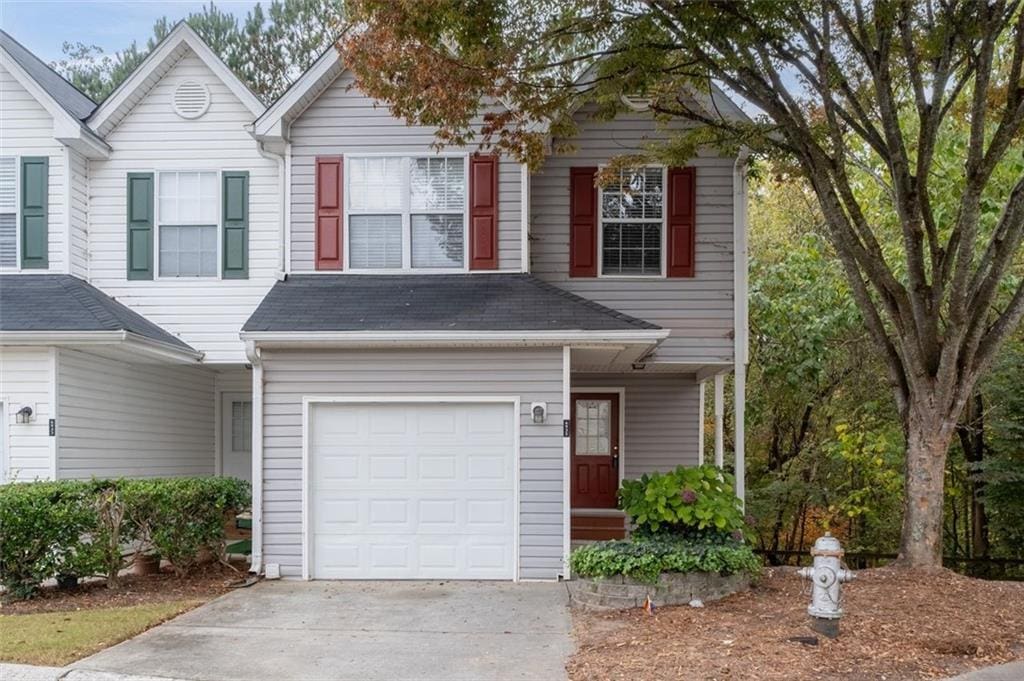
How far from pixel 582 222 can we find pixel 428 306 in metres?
2.54

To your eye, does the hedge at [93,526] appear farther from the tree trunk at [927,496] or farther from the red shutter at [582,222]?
the tree trunk at [927,496]

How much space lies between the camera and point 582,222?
10.9 m

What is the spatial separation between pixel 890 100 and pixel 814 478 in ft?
28.3

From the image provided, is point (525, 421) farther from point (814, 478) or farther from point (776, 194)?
point (776, 194)

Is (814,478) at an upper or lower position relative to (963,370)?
lower


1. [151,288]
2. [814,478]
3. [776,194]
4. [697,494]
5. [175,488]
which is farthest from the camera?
[776,194]

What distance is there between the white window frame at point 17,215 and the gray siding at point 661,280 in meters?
6.65

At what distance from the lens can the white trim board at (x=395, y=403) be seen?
9234 mm

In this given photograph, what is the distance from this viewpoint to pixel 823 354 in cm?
1424

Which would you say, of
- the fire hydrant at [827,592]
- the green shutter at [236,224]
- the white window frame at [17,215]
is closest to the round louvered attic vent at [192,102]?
the green shutter at [236,224]

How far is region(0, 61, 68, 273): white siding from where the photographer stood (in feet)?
35.8

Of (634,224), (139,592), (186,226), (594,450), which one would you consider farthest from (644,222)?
(139,592)

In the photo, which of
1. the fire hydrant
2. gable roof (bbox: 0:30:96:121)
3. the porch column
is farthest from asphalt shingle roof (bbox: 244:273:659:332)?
gable roof (bbox: 0:30:96:121)

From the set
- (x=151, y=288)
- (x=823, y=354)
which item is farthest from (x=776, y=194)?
(x=151, y=288)
